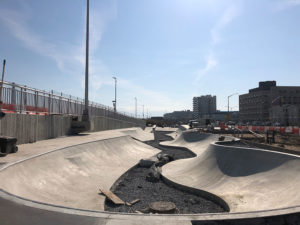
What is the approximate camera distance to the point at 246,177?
31.9 ft

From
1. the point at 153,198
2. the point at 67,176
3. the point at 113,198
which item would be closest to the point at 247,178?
the point at 153,198

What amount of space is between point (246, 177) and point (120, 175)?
20.7 ft

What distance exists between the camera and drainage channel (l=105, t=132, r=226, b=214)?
8375mm

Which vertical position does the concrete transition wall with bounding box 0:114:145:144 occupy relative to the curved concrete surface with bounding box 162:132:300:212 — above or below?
above

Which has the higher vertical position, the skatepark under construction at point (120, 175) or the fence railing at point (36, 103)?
the fence railing at point (36, 103)

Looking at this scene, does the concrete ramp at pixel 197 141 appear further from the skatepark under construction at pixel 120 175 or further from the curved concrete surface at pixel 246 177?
the curved concrete surface at pixel 246 177

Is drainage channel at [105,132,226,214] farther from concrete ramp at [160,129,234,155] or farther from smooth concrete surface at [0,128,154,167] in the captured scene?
concrete ramp at [160,129,234,155]

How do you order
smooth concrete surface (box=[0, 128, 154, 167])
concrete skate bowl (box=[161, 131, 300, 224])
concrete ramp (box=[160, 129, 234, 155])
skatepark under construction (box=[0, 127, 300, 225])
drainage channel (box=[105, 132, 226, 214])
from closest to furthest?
1. skatepark under construction (box=[0, 127, 300, 225])
2. concrete skate bowl (box=[161, 131, 300, 224])
3. drainage channel (box=[105, 132, 226, 214])
4. smooth concrete surface (box=[0, 128, 154, 167])
5. concrete ramp (box=[160, 129, 234, 155])

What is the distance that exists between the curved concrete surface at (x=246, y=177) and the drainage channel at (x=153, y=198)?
0.63 m

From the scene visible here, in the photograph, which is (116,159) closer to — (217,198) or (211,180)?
(211,180)

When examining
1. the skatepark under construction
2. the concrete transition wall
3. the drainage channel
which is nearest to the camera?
the skatepark under construction

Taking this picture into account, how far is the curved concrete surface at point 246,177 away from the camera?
735 cm

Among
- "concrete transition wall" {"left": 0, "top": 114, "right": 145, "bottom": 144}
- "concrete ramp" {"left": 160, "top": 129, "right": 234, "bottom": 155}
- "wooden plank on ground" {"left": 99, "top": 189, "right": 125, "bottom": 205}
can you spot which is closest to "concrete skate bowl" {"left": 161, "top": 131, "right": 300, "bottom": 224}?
"wooden plank on ground" {"left": 99, "top": 189, "right": 125, "bottom": 205}

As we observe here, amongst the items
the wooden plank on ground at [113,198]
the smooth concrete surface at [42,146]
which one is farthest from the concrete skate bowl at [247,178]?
the smooth concrete surface at [42,146]
